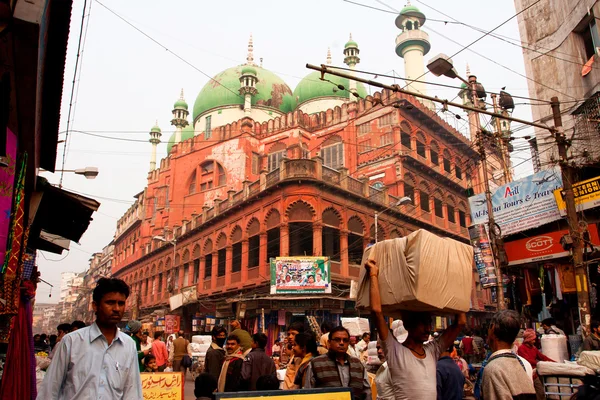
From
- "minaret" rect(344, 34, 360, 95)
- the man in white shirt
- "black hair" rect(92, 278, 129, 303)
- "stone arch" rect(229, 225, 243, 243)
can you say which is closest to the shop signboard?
the man in white shirt

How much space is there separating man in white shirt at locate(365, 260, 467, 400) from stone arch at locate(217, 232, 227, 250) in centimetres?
2706

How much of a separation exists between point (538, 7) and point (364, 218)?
1370 centimetres

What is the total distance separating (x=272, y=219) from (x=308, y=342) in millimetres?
20773

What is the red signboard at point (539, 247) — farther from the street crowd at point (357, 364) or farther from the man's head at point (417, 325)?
the man's head at point (417, 325)

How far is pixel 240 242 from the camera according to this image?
1130 inches

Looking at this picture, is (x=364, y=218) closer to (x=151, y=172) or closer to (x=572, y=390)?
(x=572, y=390)

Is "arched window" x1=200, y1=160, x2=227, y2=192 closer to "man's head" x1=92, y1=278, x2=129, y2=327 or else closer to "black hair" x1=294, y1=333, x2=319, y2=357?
"black hair" x1=294, y1=333, x2=319, y2=357

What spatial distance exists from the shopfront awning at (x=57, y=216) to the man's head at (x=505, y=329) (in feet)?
23.3

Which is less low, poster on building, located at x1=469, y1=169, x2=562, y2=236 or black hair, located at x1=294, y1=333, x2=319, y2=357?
poster on building, located at x1=469, y1=169, x2=562, y2=236

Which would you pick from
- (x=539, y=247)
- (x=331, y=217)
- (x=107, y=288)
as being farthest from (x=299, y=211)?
(x=107, y=288)

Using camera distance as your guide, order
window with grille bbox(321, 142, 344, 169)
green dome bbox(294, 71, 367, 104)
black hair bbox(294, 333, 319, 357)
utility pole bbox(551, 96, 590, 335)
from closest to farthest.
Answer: black hair bbox(294, 333, 319, 357) → utility pole bbox(551, 96, 590, 335) → window with grille bbox(321, 142, 344, 169) → green dome bbox(294, 71, 367, 104)

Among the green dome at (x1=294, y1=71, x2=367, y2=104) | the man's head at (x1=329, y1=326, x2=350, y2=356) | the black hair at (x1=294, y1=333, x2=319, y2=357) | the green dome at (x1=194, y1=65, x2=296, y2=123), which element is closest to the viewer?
the man's head at (x1=329, y1=326, x2=350, y2=356)

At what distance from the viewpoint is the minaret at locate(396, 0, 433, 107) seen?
1633 inches

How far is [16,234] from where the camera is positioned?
5.67m
